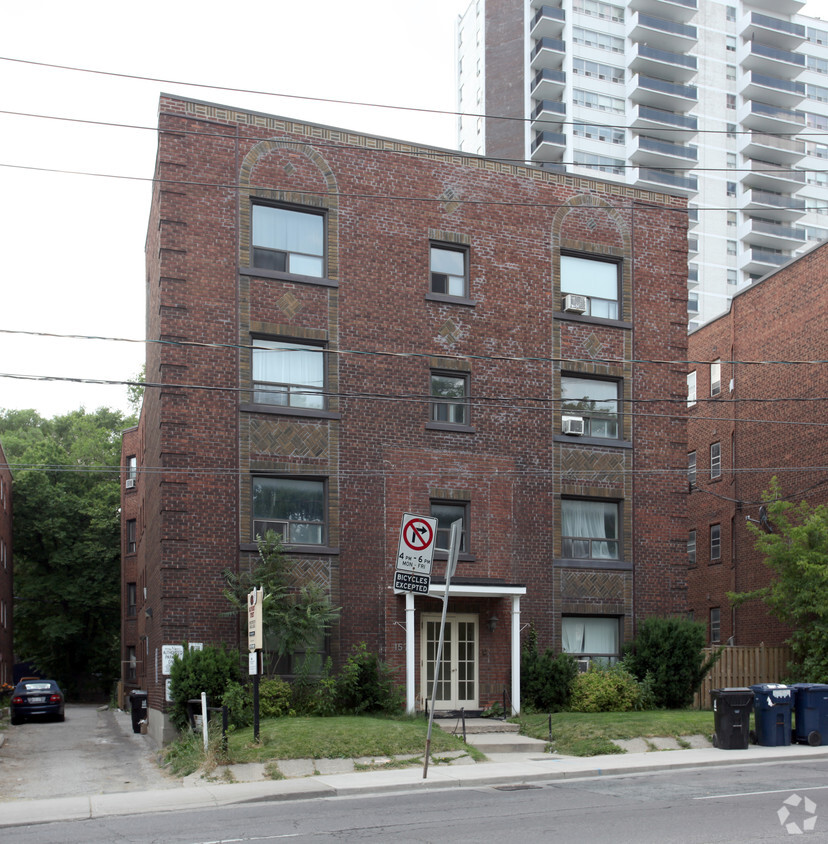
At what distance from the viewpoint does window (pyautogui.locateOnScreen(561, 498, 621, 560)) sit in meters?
26.6

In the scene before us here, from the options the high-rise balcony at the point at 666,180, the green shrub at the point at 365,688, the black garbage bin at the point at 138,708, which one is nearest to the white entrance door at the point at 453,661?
the green shrub at the point at 365,688

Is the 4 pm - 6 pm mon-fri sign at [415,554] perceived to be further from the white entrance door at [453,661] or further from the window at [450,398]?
the window at [450,398]

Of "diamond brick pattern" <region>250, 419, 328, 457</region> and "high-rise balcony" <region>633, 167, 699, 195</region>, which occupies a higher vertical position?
"high-rise balcony" <region>633, 167, 699, 195</region>

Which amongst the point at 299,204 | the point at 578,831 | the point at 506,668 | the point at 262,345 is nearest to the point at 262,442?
the point at 262,345

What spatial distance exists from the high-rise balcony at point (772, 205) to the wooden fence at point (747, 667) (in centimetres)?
6188

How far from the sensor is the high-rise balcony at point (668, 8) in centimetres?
8294

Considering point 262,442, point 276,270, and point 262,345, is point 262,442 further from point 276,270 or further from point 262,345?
point 276,270

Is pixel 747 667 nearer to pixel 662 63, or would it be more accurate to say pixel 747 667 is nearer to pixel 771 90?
pixel 662 63

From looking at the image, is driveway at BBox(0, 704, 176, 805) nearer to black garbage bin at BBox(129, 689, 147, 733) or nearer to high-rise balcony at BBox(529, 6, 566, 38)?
→ black garbage bin at BBox(129, 689, 147, 733)

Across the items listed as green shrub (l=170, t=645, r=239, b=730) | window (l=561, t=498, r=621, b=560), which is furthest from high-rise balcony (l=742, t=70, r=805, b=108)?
green shrub (l=170, t=645, r=239, b=730)

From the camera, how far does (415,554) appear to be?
625 inches

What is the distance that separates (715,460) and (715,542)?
9.37ft

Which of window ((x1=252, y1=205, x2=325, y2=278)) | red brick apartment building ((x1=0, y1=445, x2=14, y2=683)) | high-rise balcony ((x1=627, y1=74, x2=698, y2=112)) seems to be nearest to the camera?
window ((x1=252, y1=205, x2=325, y2=278))

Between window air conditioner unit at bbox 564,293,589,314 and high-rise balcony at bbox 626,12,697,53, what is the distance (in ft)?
203
